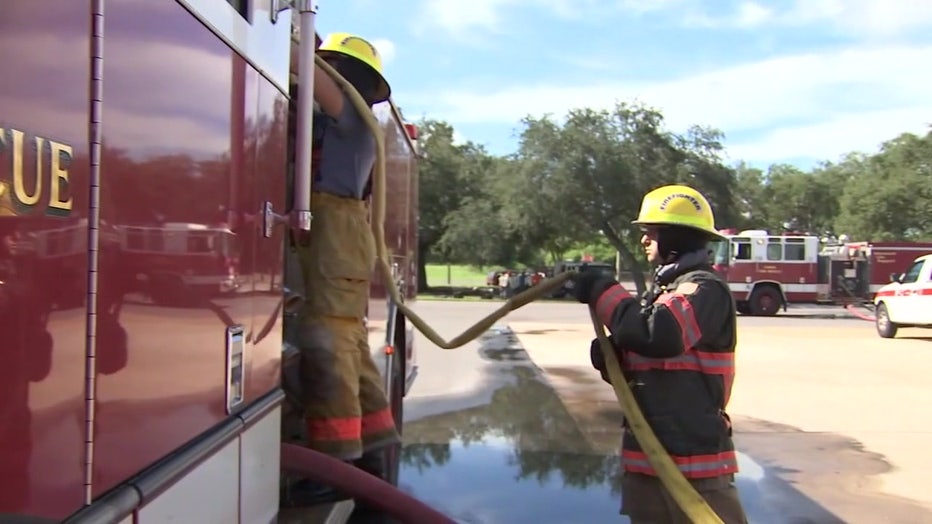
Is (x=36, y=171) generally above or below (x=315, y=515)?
above

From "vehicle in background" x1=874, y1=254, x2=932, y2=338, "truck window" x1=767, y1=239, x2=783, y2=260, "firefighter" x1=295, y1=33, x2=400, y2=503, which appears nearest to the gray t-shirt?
"firefighter" x1=295, y1=33, x2=400, y2=503

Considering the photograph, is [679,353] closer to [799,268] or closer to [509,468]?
[509,468]

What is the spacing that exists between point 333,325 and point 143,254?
1.53m

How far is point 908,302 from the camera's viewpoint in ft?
54.3

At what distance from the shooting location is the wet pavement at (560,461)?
17.3ft

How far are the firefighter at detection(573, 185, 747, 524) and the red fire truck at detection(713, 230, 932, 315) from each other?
2090 centimetres

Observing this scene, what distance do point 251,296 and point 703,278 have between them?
5.05 feet

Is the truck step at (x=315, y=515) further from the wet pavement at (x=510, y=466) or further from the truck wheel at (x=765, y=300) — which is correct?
the truck wheel at (x=765, y=300)

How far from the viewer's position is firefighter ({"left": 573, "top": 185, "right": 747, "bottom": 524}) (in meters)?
2.77

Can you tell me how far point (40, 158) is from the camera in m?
1.16

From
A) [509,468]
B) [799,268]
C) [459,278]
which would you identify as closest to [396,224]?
[509,468]

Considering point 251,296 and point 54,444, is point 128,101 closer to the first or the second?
point 54,444

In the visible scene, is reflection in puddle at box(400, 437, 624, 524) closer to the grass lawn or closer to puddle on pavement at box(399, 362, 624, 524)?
puddle on pavement at box(399, 362, 624, 524)

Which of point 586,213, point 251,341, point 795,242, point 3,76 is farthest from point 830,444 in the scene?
point 586,213
